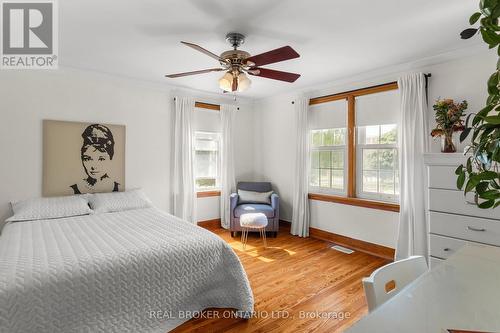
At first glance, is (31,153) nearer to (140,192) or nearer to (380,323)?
(140,192)

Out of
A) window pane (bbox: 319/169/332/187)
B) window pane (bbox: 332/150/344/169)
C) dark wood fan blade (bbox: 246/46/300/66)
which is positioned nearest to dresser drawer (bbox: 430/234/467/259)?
window pane (bbox: 332/150/344/169)

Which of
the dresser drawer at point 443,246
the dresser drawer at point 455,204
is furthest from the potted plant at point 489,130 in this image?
the dresser drawer at point 443,246

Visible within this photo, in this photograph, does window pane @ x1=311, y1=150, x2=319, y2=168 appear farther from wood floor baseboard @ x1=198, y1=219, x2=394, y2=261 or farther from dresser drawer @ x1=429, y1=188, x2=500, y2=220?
dresser drawer @ x1=429, y1=188, x2=500, y2=220

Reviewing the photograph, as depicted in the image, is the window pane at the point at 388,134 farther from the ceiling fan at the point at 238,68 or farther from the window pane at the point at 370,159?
the ceiling fan at the point at 238,68

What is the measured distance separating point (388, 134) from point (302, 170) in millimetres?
1412

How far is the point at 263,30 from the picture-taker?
2.57 m

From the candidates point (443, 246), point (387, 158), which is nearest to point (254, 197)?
point (387, 158)

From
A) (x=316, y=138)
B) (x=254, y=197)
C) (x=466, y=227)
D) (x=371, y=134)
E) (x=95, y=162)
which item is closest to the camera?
(x=466, y=227)

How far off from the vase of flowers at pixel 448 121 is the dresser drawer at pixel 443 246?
91 cm

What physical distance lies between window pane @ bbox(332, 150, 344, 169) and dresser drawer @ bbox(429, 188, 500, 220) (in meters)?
1.60

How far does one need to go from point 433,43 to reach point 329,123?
5.72ft

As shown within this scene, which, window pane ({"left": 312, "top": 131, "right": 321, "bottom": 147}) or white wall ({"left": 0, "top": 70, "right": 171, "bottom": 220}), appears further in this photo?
window pane ({"left": 312, "top": 131, "right": 321, "bottom": 147})

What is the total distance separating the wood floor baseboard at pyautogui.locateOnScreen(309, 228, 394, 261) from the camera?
364cm

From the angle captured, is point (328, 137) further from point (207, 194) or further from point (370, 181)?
point (207, 194)
